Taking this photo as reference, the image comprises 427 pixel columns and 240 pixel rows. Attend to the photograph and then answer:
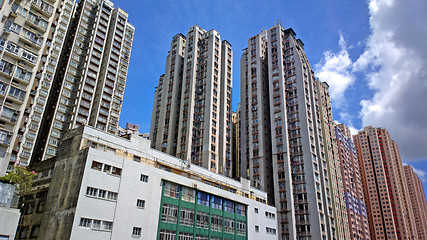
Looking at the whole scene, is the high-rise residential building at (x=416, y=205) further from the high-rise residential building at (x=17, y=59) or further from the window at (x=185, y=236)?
the high-rise residential building at (x=17, y=59)

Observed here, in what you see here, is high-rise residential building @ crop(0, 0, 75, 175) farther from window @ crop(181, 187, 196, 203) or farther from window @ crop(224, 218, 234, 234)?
window @ crop(224, 218, 234, 234)

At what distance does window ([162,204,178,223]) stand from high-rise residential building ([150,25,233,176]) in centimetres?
3066

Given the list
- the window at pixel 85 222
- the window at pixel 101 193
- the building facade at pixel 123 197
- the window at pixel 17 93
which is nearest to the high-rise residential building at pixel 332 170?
the building facade at pixel 123 197

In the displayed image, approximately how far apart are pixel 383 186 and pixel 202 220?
429 feet

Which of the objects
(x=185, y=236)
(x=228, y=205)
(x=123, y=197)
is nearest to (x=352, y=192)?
(x=228, y=205)

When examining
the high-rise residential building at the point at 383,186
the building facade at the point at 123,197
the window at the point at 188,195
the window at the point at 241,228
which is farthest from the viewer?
the high-rise residential building at the point at 383,186

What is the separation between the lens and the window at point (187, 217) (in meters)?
45.7

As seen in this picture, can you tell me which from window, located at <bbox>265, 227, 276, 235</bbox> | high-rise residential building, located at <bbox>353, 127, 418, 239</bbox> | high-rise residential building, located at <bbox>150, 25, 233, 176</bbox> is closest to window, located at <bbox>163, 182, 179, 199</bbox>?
window, located at <bbox>265, 227, 276, 235</bbox>

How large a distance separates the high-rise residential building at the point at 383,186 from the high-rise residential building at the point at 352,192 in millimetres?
30469

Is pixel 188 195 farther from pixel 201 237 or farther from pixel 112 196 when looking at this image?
pixel 112 196

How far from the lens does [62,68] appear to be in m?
78.4

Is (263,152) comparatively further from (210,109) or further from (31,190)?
(31,190)

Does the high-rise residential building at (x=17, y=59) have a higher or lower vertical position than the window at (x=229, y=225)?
higher

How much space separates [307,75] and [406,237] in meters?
101
